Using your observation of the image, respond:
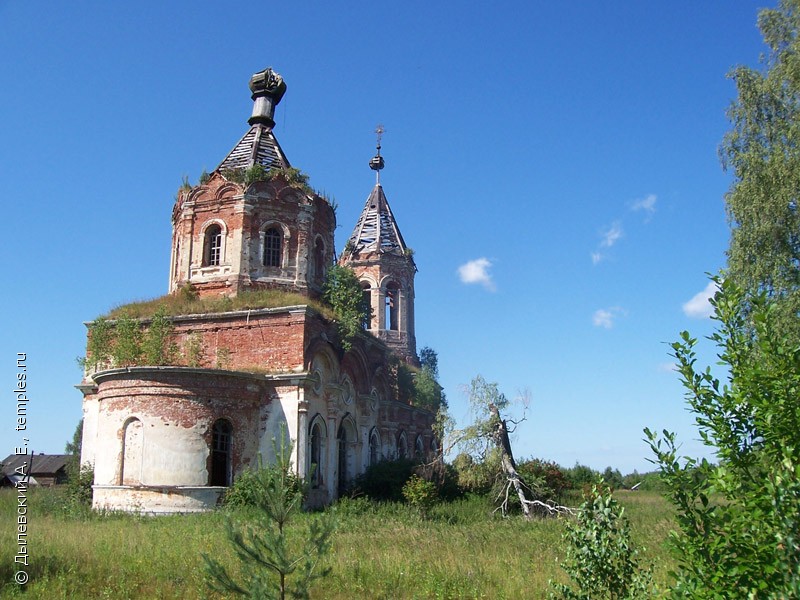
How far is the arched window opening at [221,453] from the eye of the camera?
18.2 metres

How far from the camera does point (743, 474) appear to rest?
4.11 m

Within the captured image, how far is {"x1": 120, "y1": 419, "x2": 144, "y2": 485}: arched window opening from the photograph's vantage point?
1728 cm

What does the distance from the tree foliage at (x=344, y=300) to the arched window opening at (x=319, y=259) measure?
10.8 inches

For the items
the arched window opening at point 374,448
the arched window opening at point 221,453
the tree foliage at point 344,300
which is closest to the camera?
the arched window opening at point 221,453

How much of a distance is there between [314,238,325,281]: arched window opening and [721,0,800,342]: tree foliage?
1247 cm

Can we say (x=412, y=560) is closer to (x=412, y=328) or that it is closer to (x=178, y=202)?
(x=178, y=202)

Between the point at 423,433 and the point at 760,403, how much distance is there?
85.9ft

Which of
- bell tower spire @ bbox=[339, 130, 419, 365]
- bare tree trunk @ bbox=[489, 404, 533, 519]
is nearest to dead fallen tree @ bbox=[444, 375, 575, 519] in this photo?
bare tree trunk @ bbox=[489, 404, 533, 519]

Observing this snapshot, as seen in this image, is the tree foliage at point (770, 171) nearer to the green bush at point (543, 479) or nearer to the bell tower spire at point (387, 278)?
the green bush at point (543, 479)

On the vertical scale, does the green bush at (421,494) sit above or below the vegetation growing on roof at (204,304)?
below

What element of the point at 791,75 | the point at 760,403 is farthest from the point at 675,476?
the point at 791,75

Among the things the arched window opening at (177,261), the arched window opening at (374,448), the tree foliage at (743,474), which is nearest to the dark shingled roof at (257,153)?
the arched window opening at (177,261)

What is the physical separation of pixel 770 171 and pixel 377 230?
19872 millimetres

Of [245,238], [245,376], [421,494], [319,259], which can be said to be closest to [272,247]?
[245,238]
